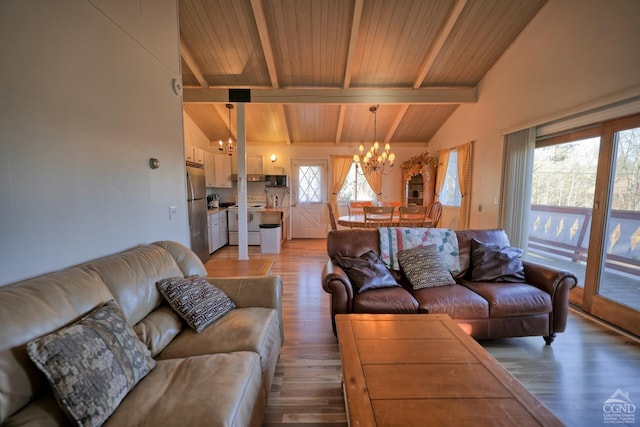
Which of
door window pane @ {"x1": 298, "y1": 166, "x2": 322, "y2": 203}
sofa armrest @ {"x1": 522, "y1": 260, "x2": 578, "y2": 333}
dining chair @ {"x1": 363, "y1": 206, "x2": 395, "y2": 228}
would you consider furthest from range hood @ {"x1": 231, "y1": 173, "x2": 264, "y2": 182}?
sofa armrest @ {"x1": 522, "y1": 260, "x2": 578, "y2": 333}

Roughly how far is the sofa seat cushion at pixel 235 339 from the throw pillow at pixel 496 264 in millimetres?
A: 1945

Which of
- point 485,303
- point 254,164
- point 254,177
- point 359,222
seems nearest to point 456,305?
point 485,303

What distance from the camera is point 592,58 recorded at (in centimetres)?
249

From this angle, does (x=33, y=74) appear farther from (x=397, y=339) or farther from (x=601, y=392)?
(x=601, y=392)

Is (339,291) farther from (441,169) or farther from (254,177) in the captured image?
(254,177)

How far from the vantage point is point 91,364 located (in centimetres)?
93

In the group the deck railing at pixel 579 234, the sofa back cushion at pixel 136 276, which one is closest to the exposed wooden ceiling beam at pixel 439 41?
the deck railing at pixel 579 234

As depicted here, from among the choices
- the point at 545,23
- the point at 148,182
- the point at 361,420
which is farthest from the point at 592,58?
the point at 148,182

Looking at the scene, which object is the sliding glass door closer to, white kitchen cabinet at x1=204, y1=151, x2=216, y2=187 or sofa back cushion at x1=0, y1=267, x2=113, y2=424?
sofa back cushion at x1=0, y1=267, x2=113, y2=424

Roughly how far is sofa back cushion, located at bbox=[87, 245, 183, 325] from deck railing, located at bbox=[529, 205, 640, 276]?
396cm

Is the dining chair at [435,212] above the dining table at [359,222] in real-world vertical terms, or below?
above

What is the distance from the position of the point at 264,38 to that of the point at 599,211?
14.3 feet

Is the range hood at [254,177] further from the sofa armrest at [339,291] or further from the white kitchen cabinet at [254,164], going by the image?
the sofa armrest at [339,291]

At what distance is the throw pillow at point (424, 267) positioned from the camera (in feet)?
7.26
